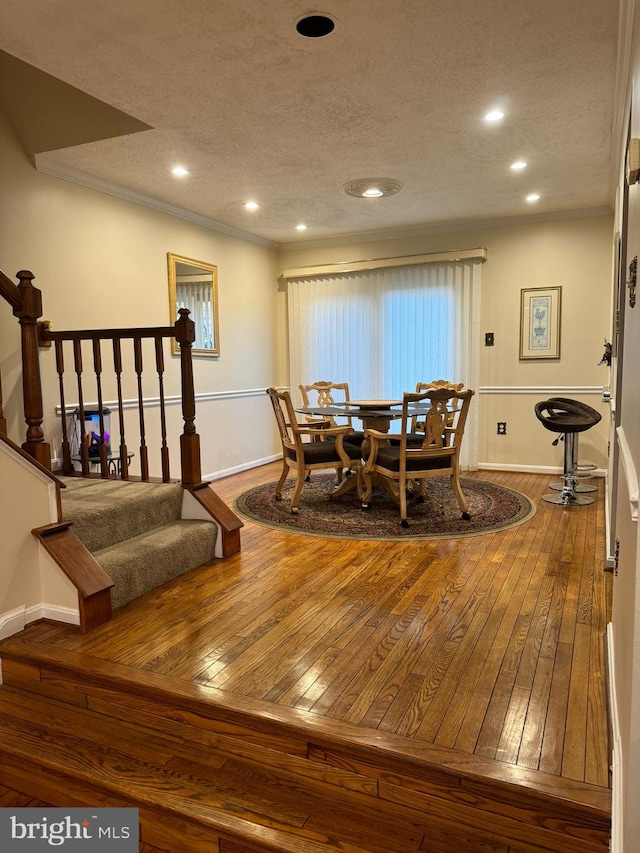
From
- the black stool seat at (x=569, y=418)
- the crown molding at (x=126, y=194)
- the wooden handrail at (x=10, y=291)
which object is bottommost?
the black stool seat at (x=569, y=418)

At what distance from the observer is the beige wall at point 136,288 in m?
3.67

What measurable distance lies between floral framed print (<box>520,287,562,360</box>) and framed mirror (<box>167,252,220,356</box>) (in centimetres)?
314

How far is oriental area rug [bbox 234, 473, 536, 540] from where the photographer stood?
3742 mm

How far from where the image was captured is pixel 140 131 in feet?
11.3

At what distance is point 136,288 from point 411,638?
3.65 meters

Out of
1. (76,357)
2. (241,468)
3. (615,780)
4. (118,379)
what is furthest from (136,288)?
(615,780)

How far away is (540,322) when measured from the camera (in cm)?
560

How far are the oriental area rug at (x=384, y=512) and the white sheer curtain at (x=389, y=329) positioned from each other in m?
1.39

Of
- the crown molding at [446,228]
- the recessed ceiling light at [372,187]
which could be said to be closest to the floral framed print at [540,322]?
the crown molding at [446,228]

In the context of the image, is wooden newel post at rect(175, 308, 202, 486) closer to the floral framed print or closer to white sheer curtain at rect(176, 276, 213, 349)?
white sheer curtain at rect(176, 276, 213, 349)

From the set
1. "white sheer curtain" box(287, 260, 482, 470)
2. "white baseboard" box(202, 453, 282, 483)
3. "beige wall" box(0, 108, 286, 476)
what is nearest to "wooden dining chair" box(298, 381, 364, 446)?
"white sheer curtain" box(287, 260, 482, 470)

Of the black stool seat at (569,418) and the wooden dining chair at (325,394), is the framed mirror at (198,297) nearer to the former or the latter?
the wooden dining chair at (325,394)

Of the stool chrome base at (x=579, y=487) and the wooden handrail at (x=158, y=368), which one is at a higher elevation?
the wooden handrail at (x=158, y=368)

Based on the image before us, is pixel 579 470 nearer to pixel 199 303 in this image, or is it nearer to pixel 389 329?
pixel 389 329
